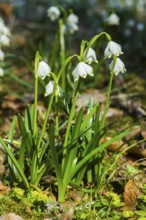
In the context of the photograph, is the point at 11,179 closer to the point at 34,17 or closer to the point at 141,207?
the point at 141,207

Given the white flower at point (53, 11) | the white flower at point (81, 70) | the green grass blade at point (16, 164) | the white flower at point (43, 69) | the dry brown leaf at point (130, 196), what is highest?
the white flower at point (53, 11)

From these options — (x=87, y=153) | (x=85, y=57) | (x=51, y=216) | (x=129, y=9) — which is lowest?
(x=51, y=216)

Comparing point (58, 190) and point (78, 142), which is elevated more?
point (78, 142)

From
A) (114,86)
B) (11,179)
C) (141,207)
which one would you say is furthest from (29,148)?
(114,86)

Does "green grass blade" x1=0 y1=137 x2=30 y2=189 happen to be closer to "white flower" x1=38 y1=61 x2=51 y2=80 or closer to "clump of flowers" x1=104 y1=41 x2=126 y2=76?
"white flower" x1=38 y1=61 x2=51 y2=80

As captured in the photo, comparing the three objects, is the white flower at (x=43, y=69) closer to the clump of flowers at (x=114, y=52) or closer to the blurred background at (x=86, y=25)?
the clump of flowers at (x=114, y=52)

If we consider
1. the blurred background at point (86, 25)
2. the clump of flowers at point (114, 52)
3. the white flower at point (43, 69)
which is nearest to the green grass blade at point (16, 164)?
the white flower at point (43, 69)

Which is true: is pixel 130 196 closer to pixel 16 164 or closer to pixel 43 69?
pixel 16 164

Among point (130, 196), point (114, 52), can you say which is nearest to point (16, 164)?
point (130, 196)
